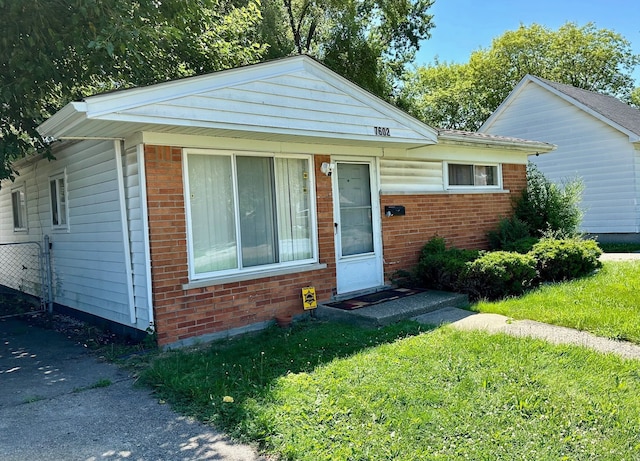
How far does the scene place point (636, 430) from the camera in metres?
3.30

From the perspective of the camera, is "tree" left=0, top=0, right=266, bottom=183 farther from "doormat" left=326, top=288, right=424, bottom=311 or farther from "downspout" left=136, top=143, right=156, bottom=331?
"doormat" left=326, top=288, right=424, bottom=311

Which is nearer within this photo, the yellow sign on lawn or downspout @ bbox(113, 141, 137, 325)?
downspout @ bbox(113, 141, 137, 325)

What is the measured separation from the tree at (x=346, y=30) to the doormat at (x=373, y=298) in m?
12.7

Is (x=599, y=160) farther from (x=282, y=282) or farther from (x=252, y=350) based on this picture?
(x=252, y=350)

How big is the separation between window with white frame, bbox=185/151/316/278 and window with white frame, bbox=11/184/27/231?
20.2 ft

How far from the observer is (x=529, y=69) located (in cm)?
3212

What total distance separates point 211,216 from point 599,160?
13759 mm

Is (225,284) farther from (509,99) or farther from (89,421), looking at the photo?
(509,99)

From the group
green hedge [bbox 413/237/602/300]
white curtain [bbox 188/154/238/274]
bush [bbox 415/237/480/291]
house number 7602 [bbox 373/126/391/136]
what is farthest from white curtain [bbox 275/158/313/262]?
green hedge [bbox 413/237/602/300]

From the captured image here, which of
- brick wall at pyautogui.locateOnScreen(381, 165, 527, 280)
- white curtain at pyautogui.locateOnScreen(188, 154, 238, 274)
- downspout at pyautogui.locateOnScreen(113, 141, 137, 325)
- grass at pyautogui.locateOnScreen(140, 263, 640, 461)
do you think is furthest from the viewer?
brick wall at pyautogui.locateOnScreen(381, 165, 527, 280)

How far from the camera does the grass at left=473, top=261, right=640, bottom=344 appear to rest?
5.70m

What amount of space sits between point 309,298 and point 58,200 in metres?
4.99

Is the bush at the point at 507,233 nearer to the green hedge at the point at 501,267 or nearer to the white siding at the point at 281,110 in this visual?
the green hedge at the point at 501,267

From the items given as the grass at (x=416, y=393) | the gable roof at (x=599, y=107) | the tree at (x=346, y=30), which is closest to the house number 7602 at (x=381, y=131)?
the grass at (x=416, y=393)
